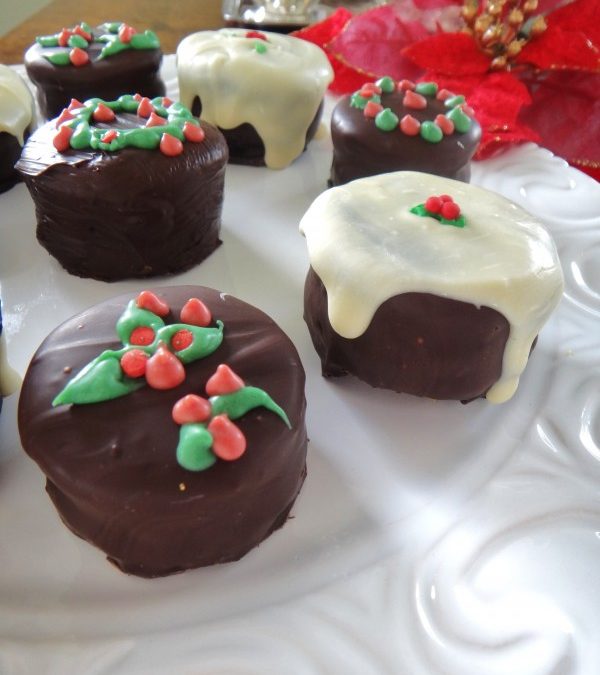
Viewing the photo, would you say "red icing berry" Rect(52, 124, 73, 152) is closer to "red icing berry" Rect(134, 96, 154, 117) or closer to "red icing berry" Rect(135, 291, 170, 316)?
"red icing berry" Rect(134, 96, 154, 117)

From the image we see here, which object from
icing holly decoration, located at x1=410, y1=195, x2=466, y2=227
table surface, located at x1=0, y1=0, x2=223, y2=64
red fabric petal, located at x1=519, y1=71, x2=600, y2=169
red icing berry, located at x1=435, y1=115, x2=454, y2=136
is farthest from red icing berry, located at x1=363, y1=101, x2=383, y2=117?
table surface, located at x1=0, y1=0, x2=223, y2=64

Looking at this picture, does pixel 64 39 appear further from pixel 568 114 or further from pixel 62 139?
pixel 568 114

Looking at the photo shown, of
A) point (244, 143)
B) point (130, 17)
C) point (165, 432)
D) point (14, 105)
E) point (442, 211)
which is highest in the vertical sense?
point (442, 211)

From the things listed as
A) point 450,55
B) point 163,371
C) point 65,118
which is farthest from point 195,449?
point 450,55

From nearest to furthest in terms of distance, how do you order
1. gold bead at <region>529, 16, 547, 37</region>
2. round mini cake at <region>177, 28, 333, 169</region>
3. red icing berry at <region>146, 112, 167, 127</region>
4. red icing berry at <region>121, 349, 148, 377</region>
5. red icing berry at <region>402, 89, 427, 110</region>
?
red icing berry at <region>121, 349, 148, 377</region> → red icing berry at <region>146, 112, 167, 127</region> → red icing berry at <region>402, 89, 427, 110</region> → round mini cake at <region>177, 28, 333, 169</region> → gold bead at <region>529, 16, 547, 37</region>

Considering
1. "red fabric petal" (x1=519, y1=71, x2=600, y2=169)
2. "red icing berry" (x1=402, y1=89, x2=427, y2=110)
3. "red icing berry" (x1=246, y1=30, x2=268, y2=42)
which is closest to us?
"red icing berry" (x1=402, y1=89, x2=427, y2=110)

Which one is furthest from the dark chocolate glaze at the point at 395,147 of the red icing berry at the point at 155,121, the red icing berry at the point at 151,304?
the red icing berry at the point at 151,304

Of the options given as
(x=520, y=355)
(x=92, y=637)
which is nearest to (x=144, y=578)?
(x=92, y=637)
